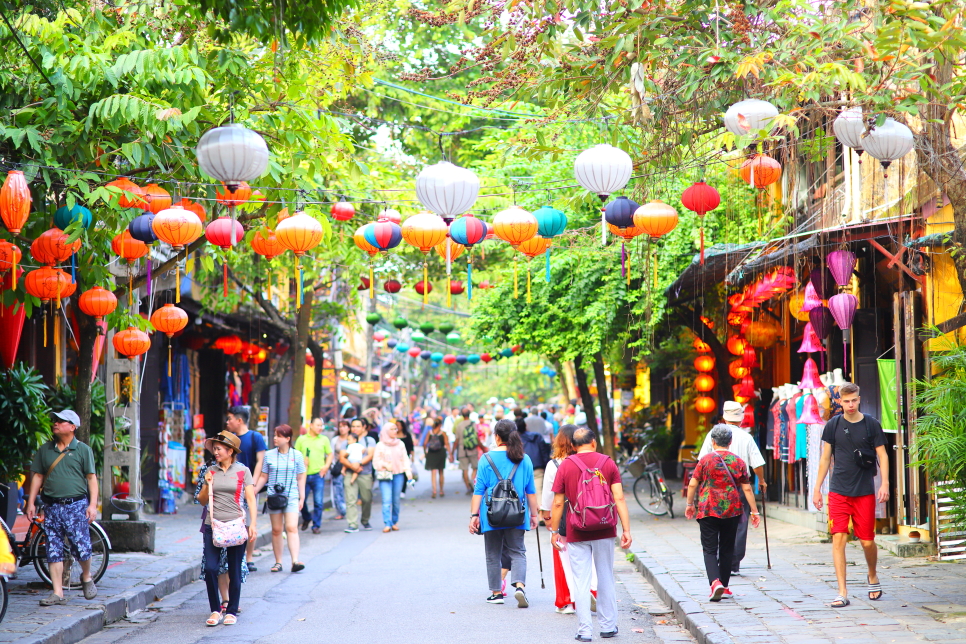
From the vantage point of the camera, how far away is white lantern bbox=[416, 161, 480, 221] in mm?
9641

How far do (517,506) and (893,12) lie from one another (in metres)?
5.40

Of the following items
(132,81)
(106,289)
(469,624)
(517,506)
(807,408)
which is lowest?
(469,624)

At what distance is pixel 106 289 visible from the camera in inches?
454

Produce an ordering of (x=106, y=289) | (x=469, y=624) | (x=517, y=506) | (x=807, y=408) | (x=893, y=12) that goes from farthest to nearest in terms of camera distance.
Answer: (x=807, y=408) < (x=106, y=289) < (x=517, y=506) < (x=469, y=624) < (x=893, y=12)

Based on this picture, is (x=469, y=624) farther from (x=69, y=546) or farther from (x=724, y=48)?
(x=724, y=48)

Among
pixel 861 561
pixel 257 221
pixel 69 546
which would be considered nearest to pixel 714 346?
pixel 861 561

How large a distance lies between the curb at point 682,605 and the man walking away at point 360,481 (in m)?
6.26

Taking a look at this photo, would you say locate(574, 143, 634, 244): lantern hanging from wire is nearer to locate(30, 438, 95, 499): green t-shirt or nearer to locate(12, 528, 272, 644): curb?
locate(30, 438, 95, 499): green t-shirt

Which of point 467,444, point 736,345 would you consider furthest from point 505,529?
point 467,444

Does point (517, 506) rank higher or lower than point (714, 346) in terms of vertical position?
lower

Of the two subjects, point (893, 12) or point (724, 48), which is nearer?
point (893, 12)

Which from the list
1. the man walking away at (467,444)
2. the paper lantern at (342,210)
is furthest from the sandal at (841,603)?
the man walking away at (467,444)

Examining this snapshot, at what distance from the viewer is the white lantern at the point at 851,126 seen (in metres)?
8.64

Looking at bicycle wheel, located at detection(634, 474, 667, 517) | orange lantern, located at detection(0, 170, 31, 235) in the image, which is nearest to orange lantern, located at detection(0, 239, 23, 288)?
orange lantern, located at detection(0, 170, 31, 235)
